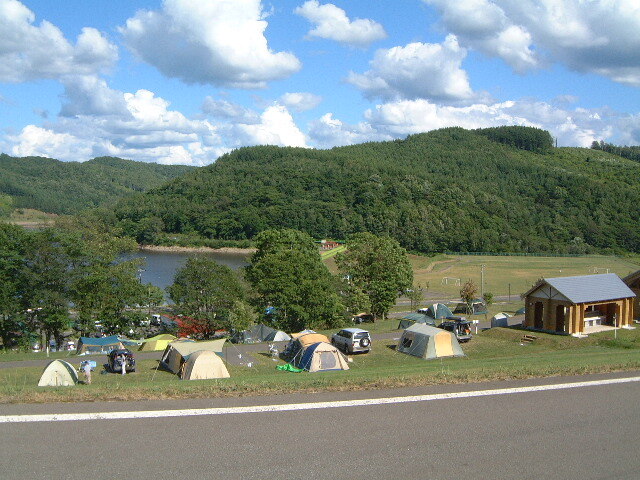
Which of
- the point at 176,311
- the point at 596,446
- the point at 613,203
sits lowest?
the point at 176,311

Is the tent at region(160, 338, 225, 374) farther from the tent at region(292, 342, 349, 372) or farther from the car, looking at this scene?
the car

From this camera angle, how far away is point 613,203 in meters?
157

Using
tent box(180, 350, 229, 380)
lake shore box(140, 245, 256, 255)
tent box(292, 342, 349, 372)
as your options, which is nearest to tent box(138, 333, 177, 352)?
tent box(180, 350, 229, 380)

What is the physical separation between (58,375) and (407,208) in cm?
13538

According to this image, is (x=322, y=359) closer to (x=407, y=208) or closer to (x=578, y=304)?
(x=578, y=304)

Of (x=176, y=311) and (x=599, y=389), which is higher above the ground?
(x=599, y=389)

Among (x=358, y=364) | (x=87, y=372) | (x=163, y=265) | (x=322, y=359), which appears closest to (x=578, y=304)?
(x=358, y=364)

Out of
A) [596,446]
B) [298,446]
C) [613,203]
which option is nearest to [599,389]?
[596,446]

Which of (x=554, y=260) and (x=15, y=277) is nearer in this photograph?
(x=15, y=277)

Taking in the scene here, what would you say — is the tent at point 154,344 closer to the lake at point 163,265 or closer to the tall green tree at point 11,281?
the tall green tree at point 11,281

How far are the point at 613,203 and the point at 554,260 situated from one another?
58.8 metres

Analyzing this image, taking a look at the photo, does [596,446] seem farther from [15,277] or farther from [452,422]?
[15,277]

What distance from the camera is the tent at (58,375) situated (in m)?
17.2

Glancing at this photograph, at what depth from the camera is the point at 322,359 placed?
826 inches
